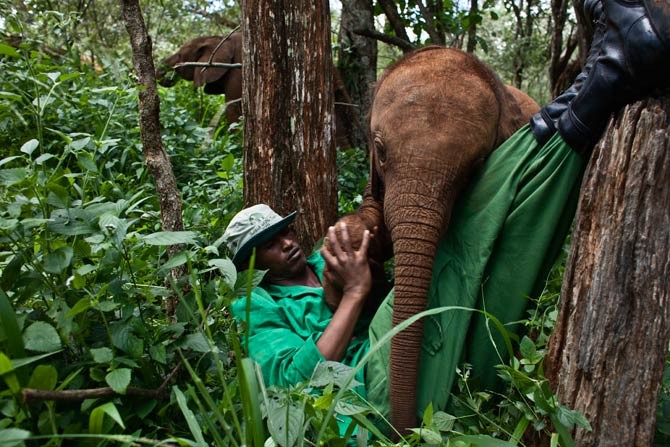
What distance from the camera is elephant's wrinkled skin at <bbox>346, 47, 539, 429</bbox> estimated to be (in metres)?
2.50

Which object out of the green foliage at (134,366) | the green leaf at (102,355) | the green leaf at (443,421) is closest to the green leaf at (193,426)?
the green foliage at (134,366)

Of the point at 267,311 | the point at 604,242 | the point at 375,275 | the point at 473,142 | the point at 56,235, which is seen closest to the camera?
the point at 604,242

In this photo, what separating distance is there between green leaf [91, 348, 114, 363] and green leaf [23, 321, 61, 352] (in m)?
0.11

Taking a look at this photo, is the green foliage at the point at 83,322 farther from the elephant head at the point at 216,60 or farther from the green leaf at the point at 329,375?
the elephant head at the point at 216,60

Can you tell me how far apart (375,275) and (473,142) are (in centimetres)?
90

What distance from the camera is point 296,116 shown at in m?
3.82

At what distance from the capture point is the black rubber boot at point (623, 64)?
1887 millimetres

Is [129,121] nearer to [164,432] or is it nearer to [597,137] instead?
[164,432]

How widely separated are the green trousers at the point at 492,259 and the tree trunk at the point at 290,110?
4.33 feet

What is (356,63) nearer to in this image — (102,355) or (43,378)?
(102,355)

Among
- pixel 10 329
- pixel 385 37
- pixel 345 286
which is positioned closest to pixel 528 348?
pixel 345 286

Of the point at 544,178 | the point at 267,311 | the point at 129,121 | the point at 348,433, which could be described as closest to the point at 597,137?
the point at 544,178

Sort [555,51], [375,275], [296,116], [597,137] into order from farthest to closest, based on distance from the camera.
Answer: [555,51]
[296,116]
[375,275]
[597,137]

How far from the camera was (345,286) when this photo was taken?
9.68ft
